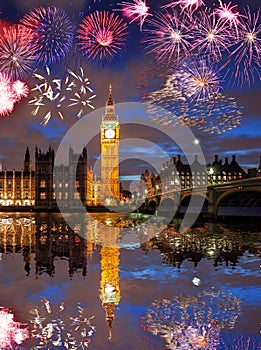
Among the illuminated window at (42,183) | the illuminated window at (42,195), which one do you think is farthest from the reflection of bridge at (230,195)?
the illuminated window at (42,183)

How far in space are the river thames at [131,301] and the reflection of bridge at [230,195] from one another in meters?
34.6

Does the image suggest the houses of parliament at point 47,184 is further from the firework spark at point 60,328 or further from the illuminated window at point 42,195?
the firework spark at point 60,328

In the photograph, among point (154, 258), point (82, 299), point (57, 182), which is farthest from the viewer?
point (57, 182)

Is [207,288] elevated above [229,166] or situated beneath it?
situated beneath

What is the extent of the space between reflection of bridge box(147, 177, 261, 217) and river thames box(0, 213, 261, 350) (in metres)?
34.6

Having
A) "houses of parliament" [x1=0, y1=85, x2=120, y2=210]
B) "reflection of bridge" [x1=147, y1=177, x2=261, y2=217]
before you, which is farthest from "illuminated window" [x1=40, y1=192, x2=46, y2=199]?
"reflection of bridge" [x1=147, y1=177, x2=261, y2=217]

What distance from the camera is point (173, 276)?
16766mm

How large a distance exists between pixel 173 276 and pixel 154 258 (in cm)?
503

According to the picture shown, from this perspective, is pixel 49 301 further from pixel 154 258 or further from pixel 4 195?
pixel 4 195

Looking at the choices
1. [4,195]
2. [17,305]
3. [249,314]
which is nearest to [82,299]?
[17,305]

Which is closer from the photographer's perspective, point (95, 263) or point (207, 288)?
point (207, 288)

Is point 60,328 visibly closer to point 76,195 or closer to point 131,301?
point 131,301

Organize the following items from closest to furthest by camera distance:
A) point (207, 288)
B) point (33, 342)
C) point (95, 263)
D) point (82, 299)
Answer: point (33, 342)
point (82, 299)
point (207, 288)
point (95, 263)

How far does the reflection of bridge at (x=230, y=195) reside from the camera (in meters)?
56.4
